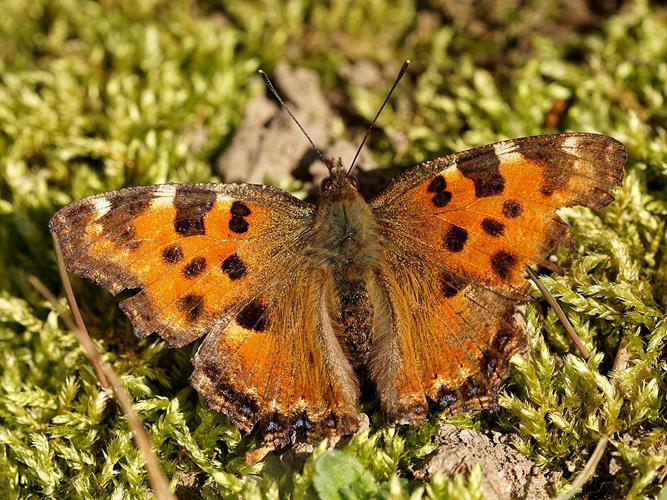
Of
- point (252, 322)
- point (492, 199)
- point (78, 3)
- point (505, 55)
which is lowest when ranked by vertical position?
point (252, 322)

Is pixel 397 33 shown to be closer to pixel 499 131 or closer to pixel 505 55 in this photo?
pixel 505 55

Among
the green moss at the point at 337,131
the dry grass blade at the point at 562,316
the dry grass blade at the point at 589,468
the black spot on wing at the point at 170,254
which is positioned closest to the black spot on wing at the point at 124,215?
the black spot on wing at the point at 170,254

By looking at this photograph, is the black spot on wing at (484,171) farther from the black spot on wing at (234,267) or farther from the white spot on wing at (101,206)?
the white spot on wing at (101,206)

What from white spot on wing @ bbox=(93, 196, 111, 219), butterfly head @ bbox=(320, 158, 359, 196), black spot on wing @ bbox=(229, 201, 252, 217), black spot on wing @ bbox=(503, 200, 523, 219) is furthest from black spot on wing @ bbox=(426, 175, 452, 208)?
white spot on wing @ bbox=(93, 196, 111, 219)

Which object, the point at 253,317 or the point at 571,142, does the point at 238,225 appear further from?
the point at 571,142

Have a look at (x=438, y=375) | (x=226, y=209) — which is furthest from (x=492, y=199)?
(x=226, y=209)

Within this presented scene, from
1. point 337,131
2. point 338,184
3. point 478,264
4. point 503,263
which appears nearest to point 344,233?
point 338,184

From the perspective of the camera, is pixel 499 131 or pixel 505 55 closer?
pixel 499 131

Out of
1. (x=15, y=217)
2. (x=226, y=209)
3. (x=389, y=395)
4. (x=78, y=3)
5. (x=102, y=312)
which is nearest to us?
(x=389, y=395)
